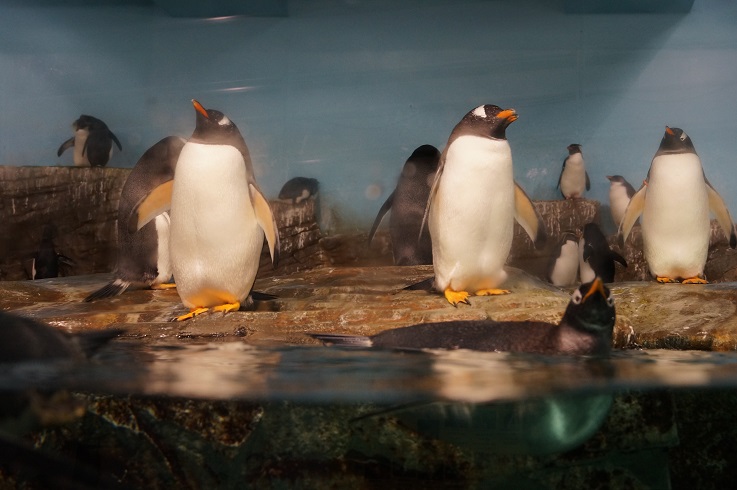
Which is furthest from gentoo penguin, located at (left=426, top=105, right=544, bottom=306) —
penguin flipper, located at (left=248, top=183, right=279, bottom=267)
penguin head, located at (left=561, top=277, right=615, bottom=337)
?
penguin head, located at (left=561, top=277, right=615, bottom=337)

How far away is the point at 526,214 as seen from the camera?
5570mm

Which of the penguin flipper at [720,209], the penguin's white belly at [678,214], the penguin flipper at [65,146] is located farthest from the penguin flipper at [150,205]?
the penguin flipper at [720,209]

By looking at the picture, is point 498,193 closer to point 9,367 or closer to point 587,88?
point 587,88

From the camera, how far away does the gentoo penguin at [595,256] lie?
732cm

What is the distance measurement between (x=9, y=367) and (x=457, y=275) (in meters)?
3.57

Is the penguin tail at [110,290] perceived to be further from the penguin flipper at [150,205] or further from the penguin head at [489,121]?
the penguin head at [489,121]

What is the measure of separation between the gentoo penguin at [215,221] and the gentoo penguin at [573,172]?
9.53 ft

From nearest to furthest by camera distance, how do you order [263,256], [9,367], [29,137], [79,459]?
1. [79,459]
2. [9,367]
3. [29,137]
4. [263,256]

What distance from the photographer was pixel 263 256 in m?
8.26

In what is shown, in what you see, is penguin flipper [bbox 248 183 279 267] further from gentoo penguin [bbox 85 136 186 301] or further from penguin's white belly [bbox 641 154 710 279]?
penguin's white belly [bbox 641 154 710 279]

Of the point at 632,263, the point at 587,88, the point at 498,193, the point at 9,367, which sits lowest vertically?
the point at 632,263

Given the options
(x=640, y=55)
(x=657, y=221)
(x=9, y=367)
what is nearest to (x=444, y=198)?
(x=657, y=221)

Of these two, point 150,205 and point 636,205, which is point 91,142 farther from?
point 636,205

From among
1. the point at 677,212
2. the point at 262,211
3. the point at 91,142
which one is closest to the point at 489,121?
the point at 262,211
